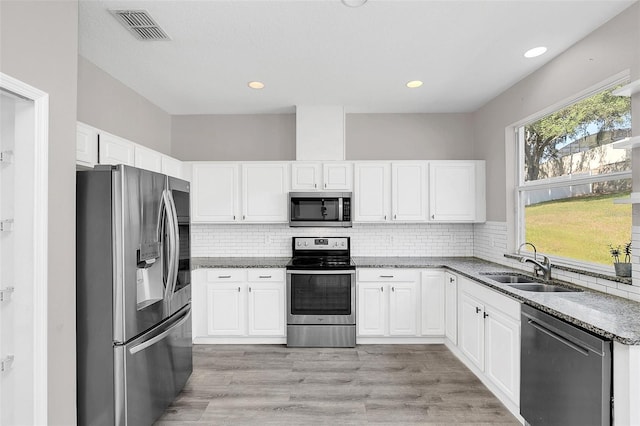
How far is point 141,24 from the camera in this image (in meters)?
2.27

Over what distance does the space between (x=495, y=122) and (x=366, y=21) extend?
2.28 meters

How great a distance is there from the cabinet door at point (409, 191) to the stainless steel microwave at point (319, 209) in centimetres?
58

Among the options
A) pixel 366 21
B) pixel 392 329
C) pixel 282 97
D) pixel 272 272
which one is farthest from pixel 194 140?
pixel 392 329

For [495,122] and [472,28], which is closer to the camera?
[472,28]

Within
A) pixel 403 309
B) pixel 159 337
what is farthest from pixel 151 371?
pixel 403 309

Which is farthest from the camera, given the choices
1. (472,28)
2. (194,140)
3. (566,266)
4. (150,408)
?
(194,140)

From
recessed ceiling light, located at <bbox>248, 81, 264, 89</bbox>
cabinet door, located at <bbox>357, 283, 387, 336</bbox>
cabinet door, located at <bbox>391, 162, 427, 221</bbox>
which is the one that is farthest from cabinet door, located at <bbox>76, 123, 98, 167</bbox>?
cabinet door, located at <bbox>391, 162, 427, 221</bbox>

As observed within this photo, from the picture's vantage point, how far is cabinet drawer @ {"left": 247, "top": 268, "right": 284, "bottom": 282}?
376cm

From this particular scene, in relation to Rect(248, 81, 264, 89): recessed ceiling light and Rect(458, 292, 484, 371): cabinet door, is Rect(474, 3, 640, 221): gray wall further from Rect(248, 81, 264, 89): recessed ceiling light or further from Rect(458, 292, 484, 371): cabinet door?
Rect(248, 81, 264, 89): recessed ceiling light

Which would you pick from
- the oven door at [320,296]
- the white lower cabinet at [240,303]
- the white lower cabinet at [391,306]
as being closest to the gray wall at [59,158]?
the white lower cabinet at [240,303]

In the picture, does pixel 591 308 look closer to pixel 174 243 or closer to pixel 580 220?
pixel 580 220

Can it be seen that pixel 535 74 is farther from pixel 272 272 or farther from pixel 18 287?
pixel 18 287

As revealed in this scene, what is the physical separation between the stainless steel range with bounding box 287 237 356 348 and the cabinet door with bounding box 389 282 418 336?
43cm

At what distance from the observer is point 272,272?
3.76 m
